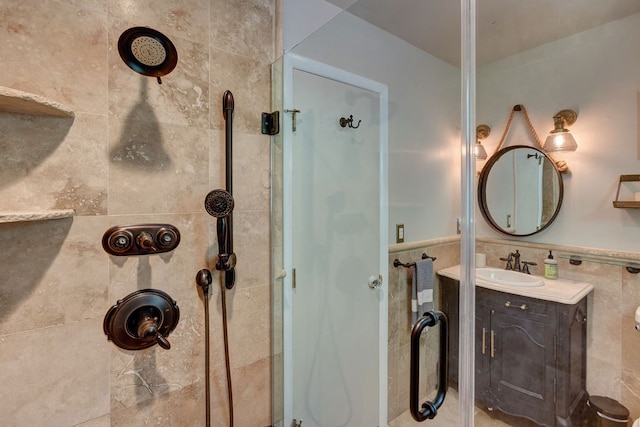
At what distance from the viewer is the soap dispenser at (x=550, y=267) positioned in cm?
98

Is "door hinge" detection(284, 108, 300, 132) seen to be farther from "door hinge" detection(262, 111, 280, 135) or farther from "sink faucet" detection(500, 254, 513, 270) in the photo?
"sink faucet" detection(500, 254, 513, 270)

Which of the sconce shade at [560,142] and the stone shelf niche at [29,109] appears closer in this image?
the stone shelf niche at [29,109]

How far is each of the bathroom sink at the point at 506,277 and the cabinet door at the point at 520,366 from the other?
0.11 m

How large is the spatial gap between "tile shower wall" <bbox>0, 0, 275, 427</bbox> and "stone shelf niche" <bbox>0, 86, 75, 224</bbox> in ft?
0.16

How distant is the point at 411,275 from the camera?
1.18 meters

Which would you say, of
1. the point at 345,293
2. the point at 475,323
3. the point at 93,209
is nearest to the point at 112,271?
the point at 93,209

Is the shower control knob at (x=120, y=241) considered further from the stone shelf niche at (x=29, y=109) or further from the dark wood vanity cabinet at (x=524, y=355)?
the dark wood vanity cabinet at (x=524, y=355)

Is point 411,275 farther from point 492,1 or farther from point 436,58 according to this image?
point 492,1

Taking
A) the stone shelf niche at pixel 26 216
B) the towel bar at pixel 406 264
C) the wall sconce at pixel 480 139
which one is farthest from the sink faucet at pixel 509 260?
the stone shelf niche at pixel 26 216

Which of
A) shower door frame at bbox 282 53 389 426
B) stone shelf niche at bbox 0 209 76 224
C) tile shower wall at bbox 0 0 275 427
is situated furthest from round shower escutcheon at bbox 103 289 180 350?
shower door frame at bbox 282 53 389 426

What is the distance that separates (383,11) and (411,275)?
1209 mm

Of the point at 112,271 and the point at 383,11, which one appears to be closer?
the point at 112,271

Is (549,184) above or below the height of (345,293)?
above

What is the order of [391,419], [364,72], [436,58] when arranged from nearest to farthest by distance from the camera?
[436,58] < [391,419] < [364,72]
